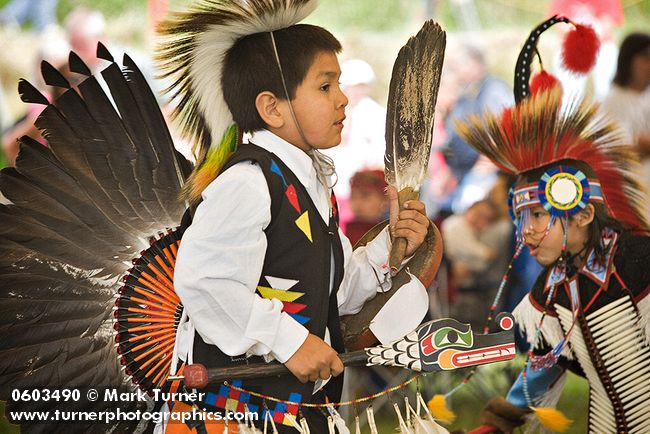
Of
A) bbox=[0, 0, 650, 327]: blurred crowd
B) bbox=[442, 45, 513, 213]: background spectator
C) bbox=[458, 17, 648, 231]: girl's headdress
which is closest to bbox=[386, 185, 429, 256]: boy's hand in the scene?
bbox=[458, 17, 648, 231]: girl's headdress

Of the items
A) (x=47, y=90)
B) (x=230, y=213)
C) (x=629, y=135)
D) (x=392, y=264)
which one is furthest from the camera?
(x=47, y=90)

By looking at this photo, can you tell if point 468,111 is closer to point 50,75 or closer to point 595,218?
point 595,218

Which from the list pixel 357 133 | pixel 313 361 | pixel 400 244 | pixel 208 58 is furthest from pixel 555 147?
pixel 313 361

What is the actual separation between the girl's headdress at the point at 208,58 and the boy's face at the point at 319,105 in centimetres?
14

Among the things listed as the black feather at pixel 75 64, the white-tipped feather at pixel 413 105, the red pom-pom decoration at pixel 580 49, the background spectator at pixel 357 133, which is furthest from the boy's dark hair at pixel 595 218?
the black feather at pixel 75 64

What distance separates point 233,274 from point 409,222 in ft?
1.81

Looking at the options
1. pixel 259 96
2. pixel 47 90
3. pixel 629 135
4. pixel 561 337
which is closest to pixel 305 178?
pixel 259 96

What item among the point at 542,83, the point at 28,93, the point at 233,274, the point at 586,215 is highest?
the point at 542,83

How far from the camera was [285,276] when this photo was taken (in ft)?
6.59

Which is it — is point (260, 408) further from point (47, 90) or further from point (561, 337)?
point (47, 90)

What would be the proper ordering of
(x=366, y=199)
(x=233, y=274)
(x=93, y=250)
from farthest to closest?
(x=366, y=199) → (x=93, y=250) → (x=233, y=274)

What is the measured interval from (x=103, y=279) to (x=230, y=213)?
700mm

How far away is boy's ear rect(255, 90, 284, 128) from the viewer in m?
2.13

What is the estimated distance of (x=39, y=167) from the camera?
7.91ft
